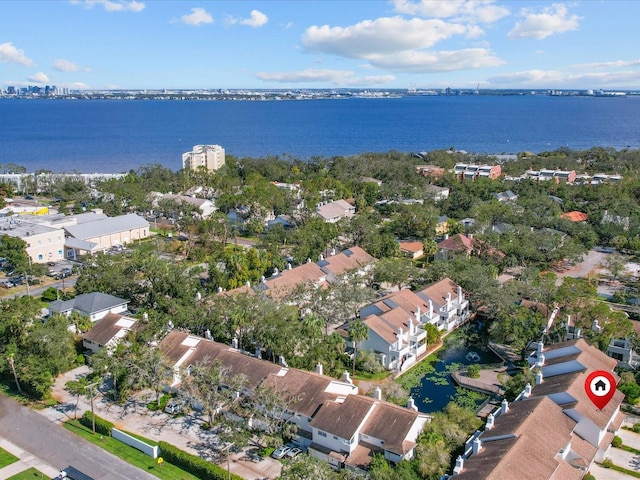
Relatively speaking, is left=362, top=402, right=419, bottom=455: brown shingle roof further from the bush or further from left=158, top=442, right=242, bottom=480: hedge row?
the bush

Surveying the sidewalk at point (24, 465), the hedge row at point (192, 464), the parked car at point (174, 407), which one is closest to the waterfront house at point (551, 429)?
the hedge row at point (192, 464)

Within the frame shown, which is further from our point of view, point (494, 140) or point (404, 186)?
point (494, 140)

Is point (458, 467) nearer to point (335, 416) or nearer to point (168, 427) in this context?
point (335, 416)

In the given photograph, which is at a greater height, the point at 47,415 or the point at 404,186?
the point at 404,186

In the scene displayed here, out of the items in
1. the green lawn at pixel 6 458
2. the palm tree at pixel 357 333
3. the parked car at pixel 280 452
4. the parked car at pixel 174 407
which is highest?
the palm tree at pixel 357 333

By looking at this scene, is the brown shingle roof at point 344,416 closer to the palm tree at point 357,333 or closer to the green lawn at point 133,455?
the palm tree at point 357,333

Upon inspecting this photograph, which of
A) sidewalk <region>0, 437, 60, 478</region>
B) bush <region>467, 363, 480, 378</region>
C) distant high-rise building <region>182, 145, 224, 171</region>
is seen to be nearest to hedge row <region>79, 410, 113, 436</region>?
sidewalk <region>0, 437, 60, 478</region>

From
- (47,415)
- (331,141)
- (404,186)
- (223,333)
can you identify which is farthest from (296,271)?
(331,141)

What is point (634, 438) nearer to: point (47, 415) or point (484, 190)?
point (47, 415)
